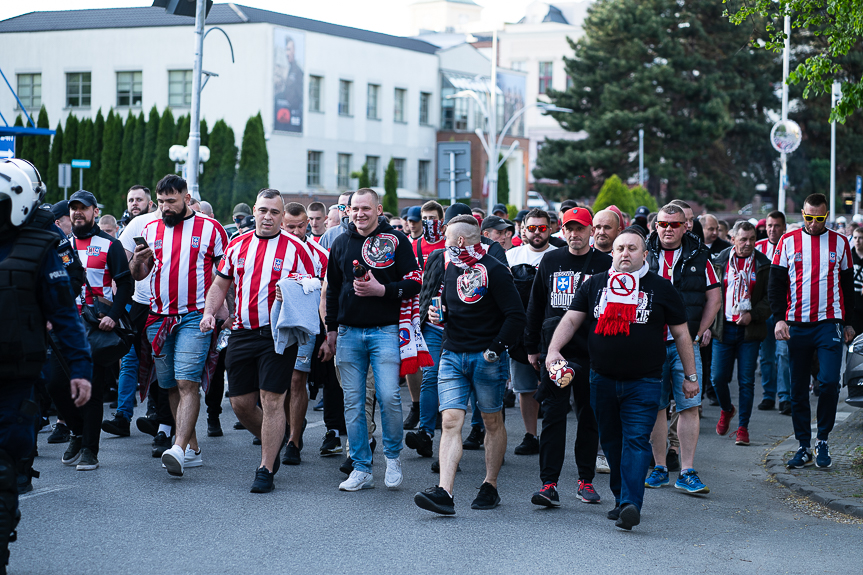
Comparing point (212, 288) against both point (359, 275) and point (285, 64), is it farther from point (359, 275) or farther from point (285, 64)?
point (285, 64)

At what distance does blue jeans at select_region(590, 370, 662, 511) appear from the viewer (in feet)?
21.3

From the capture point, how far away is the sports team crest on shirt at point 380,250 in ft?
24.6

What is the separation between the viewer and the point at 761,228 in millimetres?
18516

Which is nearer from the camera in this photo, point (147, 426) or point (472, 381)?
point (472, 381)

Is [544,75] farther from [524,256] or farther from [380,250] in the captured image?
[380,250]

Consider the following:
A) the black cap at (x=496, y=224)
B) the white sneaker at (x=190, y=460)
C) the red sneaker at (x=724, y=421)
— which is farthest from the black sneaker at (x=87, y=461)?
the red sneaker at (x=724, y=421)

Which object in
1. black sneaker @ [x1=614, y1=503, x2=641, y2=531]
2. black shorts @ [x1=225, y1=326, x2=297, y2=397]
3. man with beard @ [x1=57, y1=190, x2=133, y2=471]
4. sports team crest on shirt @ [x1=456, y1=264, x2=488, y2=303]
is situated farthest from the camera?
man with beard @ [x1=57, y1=190, x2=133, y2=471]

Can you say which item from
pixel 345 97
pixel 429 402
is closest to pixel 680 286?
pixel 429 402

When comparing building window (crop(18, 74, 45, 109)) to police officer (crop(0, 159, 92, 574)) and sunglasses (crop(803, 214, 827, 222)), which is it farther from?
police officer (crop(0, 159, 92, 574))

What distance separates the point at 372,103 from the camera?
185ft

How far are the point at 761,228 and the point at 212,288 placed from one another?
13235 mm

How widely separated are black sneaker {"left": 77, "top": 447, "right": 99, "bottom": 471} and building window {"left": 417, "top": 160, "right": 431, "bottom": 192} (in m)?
53.2

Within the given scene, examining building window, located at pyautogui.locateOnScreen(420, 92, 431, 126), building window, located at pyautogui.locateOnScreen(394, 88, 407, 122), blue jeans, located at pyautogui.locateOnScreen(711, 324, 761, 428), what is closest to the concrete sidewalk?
blue jeans, located at pyautogui.locateOnScreen(711, 324, 761, 428)

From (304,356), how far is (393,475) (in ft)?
3.75
